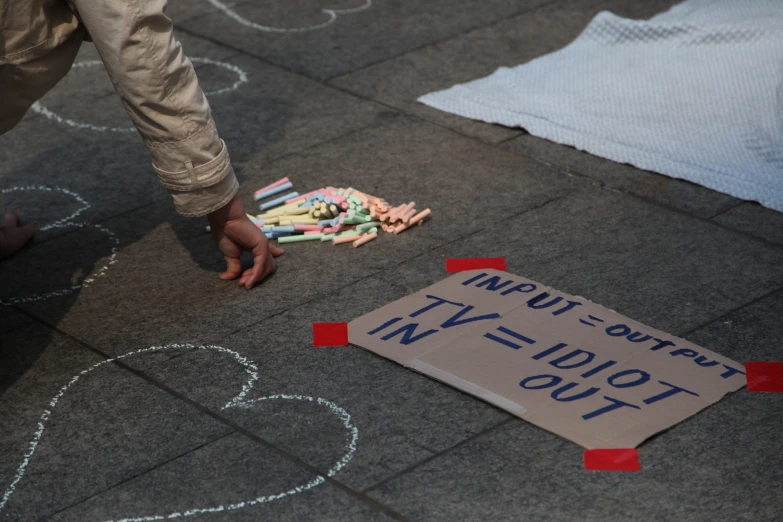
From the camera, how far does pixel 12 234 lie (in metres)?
3.49

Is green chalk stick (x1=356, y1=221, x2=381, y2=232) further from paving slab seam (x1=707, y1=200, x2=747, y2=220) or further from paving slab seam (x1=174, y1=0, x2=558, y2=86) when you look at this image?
paving slab seam (x1=174, y1=0, x2=558, y2=86)

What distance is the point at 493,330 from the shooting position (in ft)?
9.60

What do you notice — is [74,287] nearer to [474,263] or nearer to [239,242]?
[239,242]

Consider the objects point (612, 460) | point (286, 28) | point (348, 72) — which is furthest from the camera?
point (286, 28)

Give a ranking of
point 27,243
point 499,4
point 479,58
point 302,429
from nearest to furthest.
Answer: point 302,429, point 27,243, point 479,58, point 499,4

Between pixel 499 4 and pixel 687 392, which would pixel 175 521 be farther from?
pixel 499 4

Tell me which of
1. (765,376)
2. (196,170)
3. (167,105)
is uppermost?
(167,105)

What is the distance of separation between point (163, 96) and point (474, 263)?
1.04 m

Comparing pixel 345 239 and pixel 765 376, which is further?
pixel 345 239

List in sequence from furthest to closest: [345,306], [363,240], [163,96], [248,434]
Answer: [363,240]
[345,306]
[163,96]
[248,434]

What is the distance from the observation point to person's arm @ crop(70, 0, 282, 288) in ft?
8.93

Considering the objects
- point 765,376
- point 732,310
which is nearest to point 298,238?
point 732,310

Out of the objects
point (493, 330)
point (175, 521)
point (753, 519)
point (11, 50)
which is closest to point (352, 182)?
point (493, 330)

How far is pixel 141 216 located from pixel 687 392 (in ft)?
6.41
